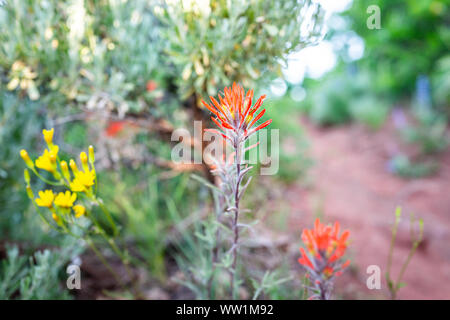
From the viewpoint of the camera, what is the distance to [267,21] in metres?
1.08

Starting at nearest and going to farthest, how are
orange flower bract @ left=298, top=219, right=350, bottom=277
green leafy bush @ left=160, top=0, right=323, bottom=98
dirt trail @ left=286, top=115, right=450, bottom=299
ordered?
orange flower bract @ left=298, top=219, right=350, bottom=277 → green leafy bush @ left=160, top=0, right=323, bottom=98 → dirt trail @ left=286, top=115, right=450, bottom=299

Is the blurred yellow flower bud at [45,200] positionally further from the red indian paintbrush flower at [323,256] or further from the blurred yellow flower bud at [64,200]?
the red indian paintbrush flower at [323,256]

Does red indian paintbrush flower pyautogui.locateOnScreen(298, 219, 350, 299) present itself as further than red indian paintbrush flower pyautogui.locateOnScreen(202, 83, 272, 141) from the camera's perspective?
Yes

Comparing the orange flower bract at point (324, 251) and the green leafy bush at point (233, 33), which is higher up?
the green leafy bush at point (233, 33)

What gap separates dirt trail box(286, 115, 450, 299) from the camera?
1673mm

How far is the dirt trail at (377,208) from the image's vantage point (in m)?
1.67

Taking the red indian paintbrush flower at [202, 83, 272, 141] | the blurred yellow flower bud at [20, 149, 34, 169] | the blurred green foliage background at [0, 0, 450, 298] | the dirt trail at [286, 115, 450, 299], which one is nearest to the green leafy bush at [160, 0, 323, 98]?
the blurred green foliage background at [0, 0, 450, 298]

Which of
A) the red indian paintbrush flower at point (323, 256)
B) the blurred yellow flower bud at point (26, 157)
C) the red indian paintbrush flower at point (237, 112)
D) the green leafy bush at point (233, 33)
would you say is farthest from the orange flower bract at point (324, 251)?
the blurred yellow flower bud at point (26, 157)

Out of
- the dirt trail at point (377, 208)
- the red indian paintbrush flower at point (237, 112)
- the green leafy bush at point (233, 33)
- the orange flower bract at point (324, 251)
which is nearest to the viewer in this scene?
the red indian paintbrush flower at point (237, 112)

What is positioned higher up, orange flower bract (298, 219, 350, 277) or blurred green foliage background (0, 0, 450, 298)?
blurred green foliage background (0, 0, 450, 298)

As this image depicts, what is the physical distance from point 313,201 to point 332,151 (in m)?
2.53

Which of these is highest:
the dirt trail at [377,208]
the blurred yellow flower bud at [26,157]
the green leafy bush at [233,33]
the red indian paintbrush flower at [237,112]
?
the green leafy bush at [233,33]

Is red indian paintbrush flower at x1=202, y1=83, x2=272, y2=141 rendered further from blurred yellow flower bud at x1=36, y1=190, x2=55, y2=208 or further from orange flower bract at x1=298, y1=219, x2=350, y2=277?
blurred yellow flower bud at x1=36, y1=190, x2=55, y2=208

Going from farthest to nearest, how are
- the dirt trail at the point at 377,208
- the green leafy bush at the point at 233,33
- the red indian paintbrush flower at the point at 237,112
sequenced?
the dirt trail at the point at 377,208
the green leafy bush at the point at 233,33
the red indian paintbrush flower at the point at 237,112
